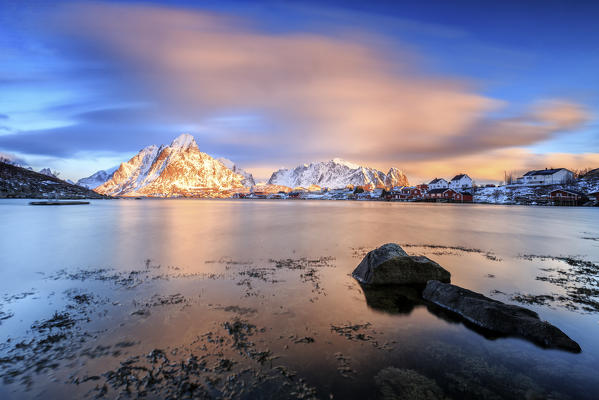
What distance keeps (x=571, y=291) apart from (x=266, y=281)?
1340cm

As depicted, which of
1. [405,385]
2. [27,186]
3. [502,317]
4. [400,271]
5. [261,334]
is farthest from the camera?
[27,186]

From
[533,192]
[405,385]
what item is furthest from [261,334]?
[533,192]

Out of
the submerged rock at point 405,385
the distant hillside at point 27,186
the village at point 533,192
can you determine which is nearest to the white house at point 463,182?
the village at point 533,192

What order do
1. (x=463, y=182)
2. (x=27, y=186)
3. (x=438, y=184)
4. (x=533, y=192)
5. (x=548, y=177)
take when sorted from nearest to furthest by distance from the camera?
(x=533, y=192), (x=548, y=177), (x=27, y=186), (x=463, y=182), (x=438, y=184)

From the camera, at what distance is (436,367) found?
609cm

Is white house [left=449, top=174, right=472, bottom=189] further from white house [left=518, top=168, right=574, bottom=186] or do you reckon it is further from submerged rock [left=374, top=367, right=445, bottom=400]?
submerged rock [left=374, top=367, right=445, bottom=400]

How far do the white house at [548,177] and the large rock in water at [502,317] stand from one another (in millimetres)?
159816

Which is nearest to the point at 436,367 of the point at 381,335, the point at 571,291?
the point at 381,335

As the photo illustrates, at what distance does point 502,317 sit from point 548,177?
163039mm

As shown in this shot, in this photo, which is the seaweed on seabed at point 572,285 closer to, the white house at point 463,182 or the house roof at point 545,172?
the house roof at point 545,172

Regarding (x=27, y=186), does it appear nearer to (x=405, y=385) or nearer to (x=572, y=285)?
(x=405, y=385)

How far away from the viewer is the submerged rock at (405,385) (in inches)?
205

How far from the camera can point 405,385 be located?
5.51m

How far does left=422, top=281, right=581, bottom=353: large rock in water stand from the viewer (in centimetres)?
705
